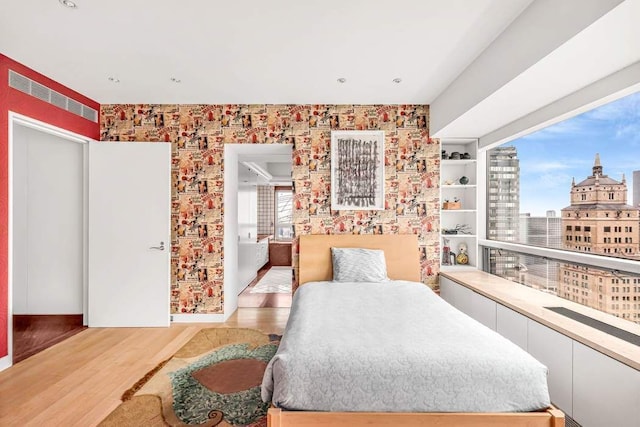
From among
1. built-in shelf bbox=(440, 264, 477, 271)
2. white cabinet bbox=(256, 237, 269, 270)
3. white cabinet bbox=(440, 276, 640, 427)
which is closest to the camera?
white cabinet bbox=(440, 276, 640, 427)

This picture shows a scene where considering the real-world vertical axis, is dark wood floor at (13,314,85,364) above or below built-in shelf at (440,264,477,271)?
below

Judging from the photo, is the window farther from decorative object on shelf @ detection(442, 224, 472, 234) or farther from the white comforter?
the white comforter

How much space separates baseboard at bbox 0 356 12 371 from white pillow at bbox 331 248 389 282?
3039 millimetres

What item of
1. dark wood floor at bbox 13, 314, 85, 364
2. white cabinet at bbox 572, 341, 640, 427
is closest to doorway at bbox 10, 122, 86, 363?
dark wood floor at bbox 13, 314, 85, 364

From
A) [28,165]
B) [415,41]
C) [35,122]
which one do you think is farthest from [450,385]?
[28,165]

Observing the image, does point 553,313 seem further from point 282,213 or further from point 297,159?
point 282,213

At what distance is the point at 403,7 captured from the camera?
6.75ft

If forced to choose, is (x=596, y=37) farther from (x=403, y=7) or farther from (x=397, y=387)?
(x=397, y=387)

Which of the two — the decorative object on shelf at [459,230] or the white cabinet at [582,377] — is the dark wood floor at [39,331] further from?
the decorative object on shelf at [459,230]

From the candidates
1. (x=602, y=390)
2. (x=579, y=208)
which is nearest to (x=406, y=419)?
(x=602, y=390)

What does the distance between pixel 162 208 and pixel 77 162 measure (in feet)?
4.27

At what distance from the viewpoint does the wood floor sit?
2.13 metres

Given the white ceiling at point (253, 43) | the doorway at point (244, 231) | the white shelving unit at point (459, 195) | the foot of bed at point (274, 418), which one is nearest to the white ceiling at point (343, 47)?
the white ceiling at point (253, 43)

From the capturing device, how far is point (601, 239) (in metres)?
2.44
